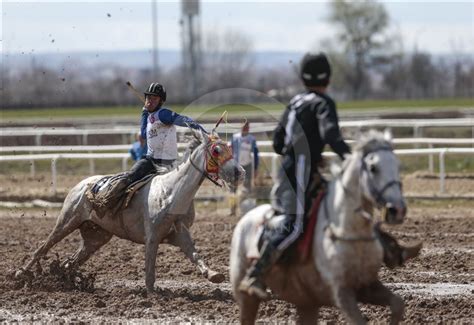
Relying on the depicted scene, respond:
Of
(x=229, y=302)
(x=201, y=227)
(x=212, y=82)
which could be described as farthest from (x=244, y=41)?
(x=229, y=302)

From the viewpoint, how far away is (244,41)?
108 metres

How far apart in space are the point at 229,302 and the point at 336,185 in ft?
11.8

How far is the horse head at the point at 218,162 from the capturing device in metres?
11.4

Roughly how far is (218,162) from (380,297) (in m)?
4.02

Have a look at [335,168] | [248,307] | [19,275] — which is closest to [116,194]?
[19,275]

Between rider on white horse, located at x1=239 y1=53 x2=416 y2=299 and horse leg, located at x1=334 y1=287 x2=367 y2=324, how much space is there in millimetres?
617

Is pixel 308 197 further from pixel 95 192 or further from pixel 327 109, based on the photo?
pixel 95 192

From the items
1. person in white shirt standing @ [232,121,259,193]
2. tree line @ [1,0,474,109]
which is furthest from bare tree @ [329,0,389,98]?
person in white shirt standing @ [232,121,259,193]

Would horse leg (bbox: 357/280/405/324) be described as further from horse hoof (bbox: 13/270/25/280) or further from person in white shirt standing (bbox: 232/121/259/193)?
person in white shirt standing (bbox: 232/121/259/193)

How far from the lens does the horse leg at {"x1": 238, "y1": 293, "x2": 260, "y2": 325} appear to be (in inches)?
332

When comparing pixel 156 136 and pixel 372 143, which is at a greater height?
pixel 372 143

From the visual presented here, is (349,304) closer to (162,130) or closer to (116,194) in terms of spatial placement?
(162,130)

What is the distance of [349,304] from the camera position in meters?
7.59

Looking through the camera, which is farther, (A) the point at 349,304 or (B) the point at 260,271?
(B) the point at 260,271
